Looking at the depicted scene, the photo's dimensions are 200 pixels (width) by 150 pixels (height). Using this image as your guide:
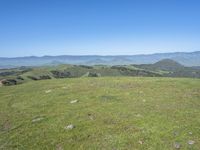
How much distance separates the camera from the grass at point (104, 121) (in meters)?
18.8

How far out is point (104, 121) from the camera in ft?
78.0

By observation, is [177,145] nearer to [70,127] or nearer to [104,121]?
[104,121]

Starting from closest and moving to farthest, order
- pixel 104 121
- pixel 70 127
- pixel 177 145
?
1. pixel 177 145
2. pixel 70 127
3. pixel 104 121

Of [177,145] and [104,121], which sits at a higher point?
[177,145]

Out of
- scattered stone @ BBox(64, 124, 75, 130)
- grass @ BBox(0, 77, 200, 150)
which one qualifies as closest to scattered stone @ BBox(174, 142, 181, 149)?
grass @ BBox(0, 77, 200, 150)

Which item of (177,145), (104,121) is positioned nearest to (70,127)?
(104,121)

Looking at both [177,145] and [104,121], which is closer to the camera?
[177,145]

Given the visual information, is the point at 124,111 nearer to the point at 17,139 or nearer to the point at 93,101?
the point at 93,101

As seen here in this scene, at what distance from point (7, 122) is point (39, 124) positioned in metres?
4.42

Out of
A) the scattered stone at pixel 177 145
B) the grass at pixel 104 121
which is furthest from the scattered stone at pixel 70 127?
the scattered stone at pixel 177 145

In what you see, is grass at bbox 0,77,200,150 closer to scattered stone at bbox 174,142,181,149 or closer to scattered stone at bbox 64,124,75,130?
scattered stone at bbox 174,142,181,149

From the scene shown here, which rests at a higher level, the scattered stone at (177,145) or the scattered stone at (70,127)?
the scattered stone at (177,145)

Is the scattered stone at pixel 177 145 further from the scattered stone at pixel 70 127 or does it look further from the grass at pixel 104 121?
the scattered stone at pixel 70 127

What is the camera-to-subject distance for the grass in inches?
741
